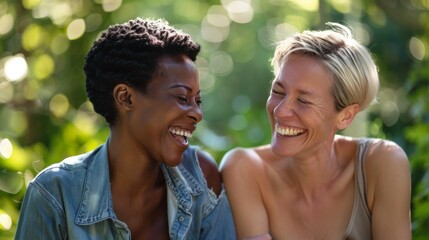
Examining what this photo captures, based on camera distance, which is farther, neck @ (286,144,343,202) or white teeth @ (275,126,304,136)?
neck @ (286,144,343,202)

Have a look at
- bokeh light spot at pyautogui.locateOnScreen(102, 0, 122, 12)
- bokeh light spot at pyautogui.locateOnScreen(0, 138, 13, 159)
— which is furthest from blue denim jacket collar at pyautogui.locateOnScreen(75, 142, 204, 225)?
bokeh light spot at pyautogui.locateOnScreen(102, 0, 122, 12)

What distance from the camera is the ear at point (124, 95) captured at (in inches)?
116

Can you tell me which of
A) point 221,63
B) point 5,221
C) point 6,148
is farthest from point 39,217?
point 221,63

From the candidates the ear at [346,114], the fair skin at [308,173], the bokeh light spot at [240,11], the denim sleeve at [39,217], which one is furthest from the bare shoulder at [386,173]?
the bokeh light spot at [240,11]

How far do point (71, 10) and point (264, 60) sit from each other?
2187 millimetres

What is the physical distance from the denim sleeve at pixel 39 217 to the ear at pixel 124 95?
412 millimetres

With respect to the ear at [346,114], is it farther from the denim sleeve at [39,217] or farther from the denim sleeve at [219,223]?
the denim sleeve at [39,217]

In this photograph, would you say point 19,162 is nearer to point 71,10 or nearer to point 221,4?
point 71,10

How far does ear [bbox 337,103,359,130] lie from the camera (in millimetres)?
3221

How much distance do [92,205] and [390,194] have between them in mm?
1118

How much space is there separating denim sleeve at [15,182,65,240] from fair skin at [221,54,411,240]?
2.38ft

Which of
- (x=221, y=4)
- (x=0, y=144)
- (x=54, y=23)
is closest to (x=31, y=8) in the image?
(x=54, y=23)

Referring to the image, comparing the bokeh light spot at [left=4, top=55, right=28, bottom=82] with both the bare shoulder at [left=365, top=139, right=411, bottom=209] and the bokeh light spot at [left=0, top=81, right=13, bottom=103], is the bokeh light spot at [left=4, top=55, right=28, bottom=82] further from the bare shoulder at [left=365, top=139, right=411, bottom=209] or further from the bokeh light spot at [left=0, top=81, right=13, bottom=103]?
the bare shoulder at [left=365, top=139, right=411, bottom=209]

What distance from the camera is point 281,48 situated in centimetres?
327
